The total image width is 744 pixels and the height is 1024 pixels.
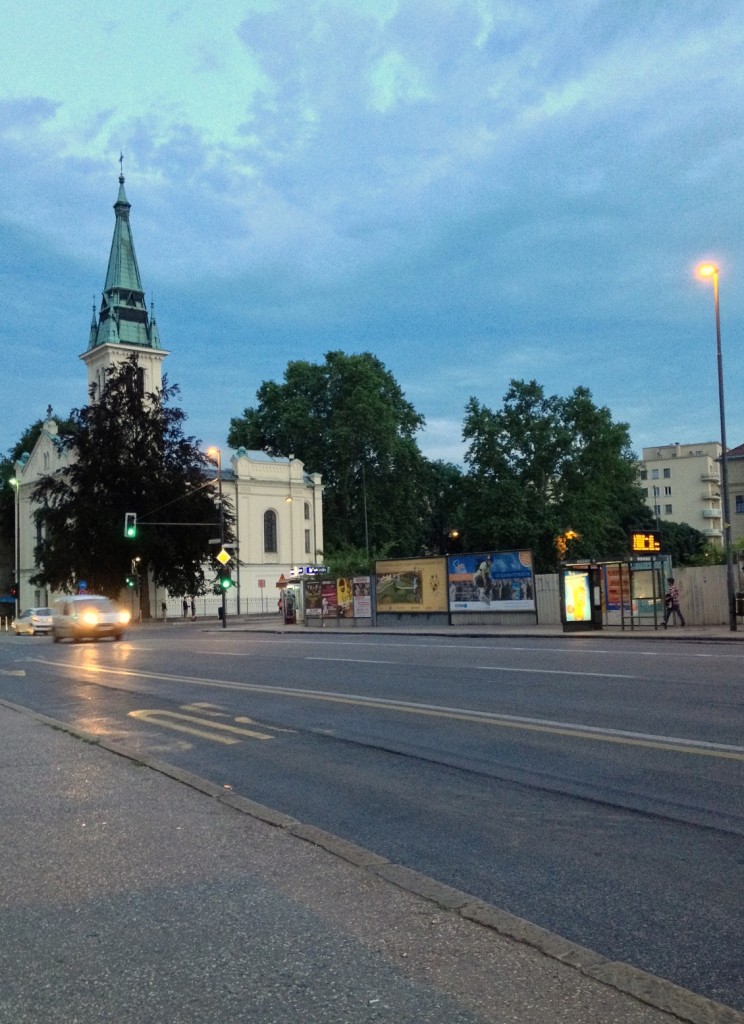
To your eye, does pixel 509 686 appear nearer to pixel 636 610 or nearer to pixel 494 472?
pixel 636 610

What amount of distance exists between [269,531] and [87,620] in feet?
149

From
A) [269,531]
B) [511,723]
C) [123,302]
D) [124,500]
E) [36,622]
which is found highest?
[123,302]

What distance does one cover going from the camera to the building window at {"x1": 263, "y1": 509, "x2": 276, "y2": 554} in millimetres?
81312

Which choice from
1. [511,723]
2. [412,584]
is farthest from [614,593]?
[511,723]

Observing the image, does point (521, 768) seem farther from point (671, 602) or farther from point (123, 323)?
point (123, 323)

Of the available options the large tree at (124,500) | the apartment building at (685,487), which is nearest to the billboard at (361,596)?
the large tree at (124,500)

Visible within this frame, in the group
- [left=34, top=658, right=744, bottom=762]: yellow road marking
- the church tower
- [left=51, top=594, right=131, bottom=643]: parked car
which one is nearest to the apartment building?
the church tower

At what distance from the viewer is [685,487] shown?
12175 cm

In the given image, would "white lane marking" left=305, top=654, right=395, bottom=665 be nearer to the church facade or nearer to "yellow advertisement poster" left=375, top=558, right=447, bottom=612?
"yellow advertisement poster" left=375, top=558, right=447, bottom=612

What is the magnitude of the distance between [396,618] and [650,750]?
3315 cm

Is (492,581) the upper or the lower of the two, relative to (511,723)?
upper

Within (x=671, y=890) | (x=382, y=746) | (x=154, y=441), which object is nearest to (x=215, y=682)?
(x=382, y=746)

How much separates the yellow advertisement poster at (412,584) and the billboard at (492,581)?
2.33 ft

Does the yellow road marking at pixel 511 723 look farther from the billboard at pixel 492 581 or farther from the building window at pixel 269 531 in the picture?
the building window at pixel 269 531
